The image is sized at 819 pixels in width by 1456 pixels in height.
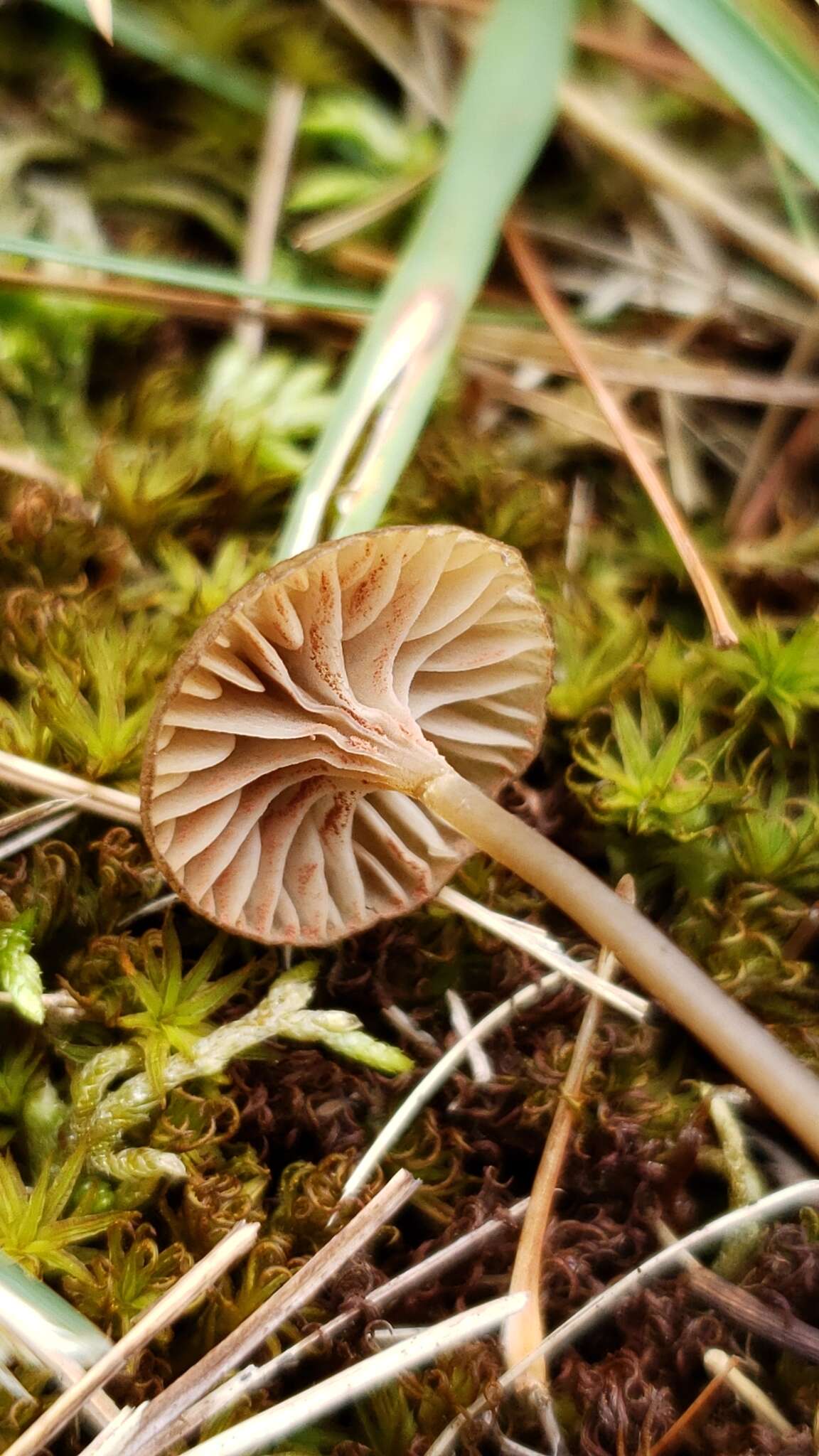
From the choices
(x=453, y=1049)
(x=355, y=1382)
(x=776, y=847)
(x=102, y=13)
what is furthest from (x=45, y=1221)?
(x=102, y=13)

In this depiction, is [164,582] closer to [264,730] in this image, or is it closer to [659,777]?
[264,730]

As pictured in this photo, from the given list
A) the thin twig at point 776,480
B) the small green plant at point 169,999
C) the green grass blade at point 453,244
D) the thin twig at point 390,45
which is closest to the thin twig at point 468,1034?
the small green plant at point 169,999

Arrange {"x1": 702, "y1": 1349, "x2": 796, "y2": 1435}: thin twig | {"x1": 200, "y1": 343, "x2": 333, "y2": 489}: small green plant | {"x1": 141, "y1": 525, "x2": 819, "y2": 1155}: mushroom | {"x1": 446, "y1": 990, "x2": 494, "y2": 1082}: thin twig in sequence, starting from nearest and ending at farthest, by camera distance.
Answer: {"x1": 702, "y1": 1349, "x2": 796, "y2": 1435}: thin twig < {"x1": 141, "y1": 525, "x2": 819, "y2": 1155}: mushroom < {"x1": 446, "y1": 990, "x2": 494, "y2": 1082}: thin twig < {"x1": 200, "y1": 343, "x2": 333, "y2": 489}: small green plant

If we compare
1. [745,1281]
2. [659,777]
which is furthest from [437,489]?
[745,1281]

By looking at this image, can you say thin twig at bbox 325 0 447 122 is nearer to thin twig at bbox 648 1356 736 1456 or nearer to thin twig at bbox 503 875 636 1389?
thin twig at bbox 503 875 636 1389

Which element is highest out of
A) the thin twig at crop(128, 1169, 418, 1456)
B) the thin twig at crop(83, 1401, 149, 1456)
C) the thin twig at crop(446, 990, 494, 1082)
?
the thin twig at crop(446, 990, 494, 1082)

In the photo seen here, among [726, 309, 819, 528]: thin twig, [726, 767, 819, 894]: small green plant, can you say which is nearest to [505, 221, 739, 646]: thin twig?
[726, 309, 819, 528]: thin twig

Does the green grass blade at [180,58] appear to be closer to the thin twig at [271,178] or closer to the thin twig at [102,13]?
the thin twig at [271,178]

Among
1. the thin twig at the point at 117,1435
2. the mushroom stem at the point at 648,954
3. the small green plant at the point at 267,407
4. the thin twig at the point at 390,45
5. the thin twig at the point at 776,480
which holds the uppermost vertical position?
the thin twig at the point at 390,45
